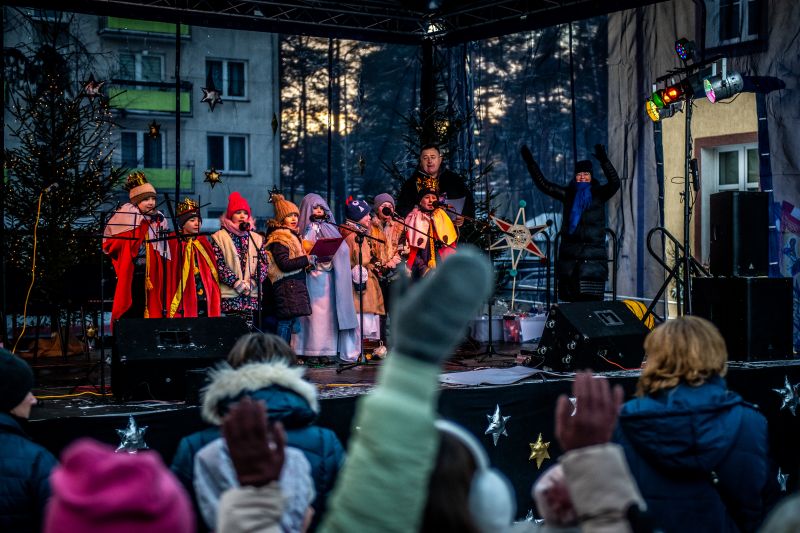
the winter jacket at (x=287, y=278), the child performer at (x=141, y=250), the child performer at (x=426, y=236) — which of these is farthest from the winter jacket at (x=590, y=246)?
the child performer at (x=141, y=250)

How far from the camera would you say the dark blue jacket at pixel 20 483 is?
3.24m

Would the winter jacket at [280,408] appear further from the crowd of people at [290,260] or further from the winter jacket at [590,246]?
the winter jacket at [590,246]

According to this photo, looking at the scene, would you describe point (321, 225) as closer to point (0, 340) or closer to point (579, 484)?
point (0, 340)

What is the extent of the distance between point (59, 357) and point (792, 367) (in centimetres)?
660

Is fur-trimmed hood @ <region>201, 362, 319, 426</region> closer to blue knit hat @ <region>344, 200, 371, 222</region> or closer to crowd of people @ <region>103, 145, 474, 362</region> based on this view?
crowd of people @ <region>103, 145, 474, 362</region>

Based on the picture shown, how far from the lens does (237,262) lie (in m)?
8.32

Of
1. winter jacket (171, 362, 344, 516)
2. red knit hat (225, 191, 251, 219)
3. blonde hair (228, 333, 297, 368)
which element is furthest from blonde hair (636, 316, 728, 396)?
red knit hat (225, 191, 251, 219)

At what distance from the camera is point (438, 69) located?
11.5 m

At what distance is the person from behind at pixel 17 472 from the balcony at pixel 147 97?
27.2ft

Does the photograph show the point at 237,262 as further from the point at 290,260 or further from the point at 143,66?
the point at 143,66

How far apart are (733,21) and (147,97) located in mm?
6661

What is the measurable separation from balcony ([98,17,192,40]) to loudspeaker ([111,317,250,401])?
235 inches

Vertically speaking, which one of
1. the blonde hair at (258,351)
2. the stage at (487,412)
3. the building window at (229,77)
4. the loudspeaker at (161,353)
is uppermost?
the building window at (229,77)

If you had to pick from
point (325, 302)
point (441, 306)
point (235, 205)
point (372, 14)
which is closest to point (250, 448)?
point (441, 306)
